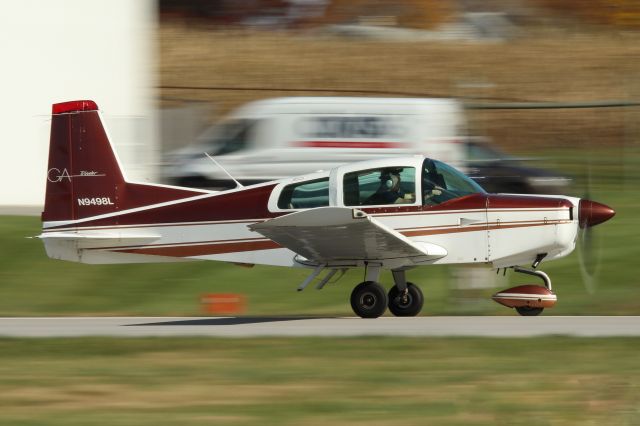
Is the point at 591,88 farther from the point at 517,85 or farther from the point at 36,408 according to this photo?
the point at 36,408

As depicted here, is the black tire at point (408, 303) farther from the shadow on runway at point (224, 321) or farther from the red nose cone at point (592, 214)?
the red nose cone at point (592, 214)

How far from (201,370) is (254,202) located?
13.3 ft

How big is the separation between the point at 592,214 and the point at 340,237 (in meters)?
2.80

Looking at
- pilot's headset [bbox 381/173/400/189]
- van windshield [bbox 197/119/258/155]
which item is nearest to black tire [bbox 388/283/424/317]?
pilot's headset [bbox 381/173/400/189]

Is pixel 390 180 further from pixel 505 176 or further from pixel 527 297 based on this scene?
pixel 505 176

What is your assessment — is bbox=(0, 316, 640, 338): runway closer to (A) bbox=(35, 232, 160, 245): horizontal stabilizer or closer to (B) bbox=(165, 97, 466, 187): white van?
(A) bbox=(35, 232, 160, 245): horizontal stabilizer

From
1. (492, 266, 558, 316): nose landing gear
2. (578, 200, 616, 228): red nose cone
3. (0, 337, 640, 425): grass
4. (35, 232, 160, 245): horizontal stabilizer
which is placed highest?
(578, 200, 616, 228): red nose cone

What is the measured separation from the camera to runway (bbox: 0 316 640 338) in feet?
38.7

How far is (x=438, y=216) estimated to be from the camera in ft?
43.1

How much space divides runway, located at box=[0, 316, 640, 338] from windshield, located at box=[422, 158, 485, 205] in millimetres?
1409

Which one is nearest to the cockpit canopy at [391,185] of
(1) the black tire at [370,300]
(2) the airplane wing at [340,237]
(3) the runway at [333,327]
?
(2) the airplane wing at [340,237]

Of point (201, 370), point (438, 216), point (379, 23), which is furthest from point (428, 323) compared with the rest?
point (379, 23)

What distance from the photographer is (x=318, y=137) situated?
69.8 ft

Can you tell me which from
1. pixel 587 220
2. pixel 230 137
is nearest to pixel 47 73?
pixel 230 137
